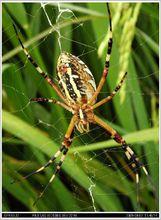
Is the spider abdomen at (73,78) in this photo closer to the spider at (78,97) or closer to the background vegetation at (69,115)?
the spider at (78,97)

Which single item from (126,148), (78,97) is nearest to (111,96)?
(78,97)

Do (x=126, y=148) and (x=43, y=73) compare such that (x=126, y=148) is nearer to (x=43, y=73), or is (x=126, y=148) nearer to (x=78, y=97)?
(x=78, y=97)

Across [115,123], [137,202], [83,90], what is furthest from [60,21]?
[137,202]

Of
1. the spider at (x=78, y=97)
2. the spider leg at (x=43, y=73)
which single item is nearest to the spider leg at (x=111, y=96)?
the spider at (x=78, y=97)

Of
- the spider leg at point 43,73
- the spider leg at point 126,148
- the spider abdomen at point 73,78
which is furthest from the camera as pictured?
the spider leg at point 126,148

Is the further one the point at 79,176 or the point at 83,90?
the point at 79,176

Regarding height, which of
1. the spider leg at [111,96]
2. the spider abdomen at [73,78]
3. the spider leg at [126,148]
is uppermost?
the spider leg at [111,96]

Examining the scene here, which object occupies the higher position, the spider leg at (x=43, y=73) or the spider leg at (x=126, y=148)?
the spider leg at (x=43, y=73)

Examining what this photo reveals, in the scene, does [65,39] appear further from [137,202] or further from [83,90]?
[137,202]
